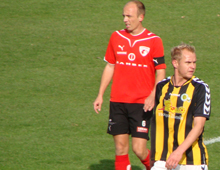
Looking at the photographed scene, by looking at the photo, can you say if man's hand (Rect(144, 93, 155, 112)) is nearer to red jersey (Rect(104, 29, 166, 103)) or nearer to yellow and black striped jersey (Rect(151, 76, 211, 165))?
red jersey (Rect(104, 29, 166, 103))

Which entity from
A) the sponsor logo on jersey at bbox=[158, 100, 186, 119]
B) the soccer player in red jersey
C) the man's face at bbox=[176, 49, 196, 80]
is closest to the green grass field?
the soccer player in red jersey

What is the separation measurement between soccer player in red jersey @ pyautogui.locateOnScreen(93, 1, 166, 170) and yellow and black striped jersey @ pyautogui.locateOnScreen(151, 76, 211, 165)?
1.15 m

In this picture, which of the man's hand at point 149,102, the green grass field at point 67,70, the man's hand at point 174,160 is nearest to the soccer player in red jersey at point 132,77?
the man's hand at point 149,102

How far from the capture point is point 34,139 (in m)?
7.41

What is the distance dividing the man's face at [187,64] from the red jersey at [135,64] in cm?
125

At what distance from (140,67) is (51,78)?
4662 millimetres

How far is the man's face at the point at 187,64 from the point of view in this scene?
13.9 feet

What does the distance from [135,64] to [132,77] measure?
0.17 meters

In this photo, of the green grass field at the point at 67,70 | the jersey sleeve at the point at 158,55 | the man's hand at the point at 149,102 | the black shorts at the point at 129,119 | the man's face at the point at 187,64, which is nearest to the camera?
the man's face at the point at 187,64

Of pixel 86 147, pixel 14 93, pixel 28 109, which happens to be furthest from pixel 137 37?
pixel 14 93

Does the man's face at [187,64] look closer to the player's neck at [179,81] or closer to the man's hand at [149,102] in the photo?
the player's neck at [179,81]

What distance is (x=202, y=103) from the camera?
13.6 ft

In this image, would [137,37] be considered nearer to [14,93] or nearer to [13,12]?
[14,93]

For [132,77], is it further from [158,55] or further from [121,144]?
[121,144]
